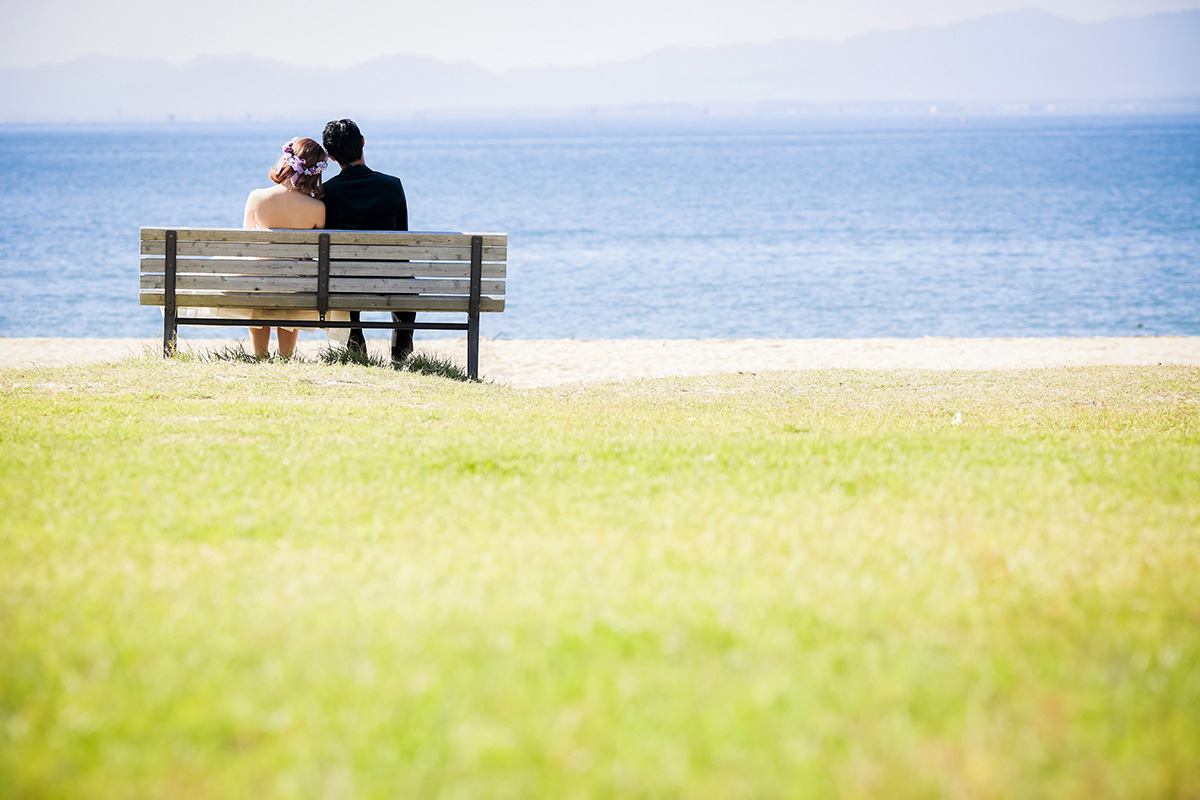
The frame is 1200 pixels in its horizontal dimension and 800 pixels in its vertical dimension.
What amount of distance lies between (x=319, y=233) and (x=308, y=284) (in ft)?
1.83

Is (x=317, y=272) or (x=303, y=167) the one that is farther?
(x=303, y=167)

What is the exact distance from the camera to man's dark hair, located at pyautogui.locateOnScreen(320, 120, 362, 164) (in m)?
10.7

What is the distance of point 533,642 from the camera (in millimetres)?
3619

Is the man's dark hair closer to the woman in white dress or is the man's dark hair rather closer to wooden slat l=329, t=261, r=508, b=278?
the woman in white dress

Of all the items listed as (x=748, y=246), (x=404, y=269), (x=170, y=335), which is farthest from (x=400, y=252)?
(x=748, y=246)

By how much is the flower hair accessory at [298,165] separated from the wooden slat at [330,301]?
1.29 metres

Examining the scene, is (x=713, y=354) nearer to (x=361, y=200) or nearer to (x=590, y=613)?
(x=361, y=200)

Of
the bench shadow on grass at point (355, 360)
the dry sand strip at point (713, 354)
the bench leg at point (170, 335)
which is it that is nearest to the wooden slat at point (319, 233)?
the bench leg at point (170, 335)


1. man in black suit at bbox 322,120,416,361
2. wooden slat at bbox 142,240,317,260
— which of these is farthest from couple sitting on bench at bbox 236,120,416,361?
wooden slat at bbox 142,240,317,260

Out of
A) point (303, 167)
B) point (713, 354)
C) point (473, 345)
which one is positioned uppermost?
point (303, 167)

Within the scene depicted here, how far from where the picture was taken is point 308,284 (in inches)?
426

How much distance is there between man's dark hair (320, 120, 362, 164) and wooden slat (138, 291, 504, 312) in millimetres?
1508

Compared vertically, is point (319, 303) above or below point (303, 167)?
below

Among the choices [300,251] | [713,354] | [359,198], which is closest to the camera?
[300,251]
